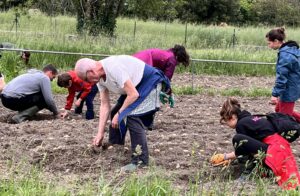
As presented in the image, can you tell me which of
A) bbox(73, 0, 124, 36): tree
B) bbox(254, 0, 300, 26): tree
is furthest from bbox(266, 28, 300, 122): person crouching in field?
bbox(254, 0, 300, 26): tree

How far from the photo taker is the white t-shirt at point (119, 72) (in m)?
4.94

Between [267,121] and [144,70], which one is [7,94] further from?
[267,121]

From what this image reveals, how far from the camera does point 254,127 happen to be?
5078 millimetres

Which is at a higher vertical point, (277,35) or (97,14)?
(277,35)

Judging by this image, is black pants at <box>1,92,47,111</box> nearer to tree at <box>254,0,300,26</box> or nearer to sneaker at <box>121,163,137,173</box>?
sneaker at <box>121,163,137,173</box>

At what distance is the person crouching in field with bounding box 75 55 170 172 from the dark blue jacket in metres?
1.70

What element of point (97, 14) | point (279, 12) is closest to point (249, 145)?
→ point (97, 14)

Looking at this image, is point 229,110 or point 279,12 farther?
point 279,12

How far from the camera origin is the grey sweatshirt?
7551mm

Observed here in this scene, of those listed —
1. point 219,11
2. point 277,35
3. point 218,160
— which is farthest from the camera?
point 219,11

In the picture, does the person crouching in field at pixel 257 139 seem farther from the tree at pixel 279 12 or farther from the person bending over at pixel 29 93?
the tree at pixel 279 12

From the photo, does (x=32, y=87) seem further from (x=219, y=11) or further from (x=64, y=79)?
(x=219, y=11)

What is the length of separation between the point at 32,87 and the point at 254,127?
3.73m

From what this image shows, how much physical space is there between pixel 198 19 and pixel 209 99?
1410 inches
